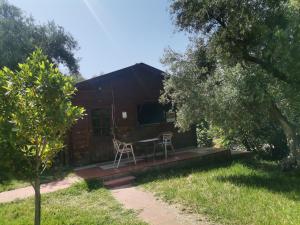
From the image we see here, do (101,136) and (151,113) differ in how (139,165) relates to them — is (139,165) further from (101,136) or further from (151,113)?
(151,113)

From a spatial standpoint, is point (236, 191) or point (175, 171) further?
point (175, 171)

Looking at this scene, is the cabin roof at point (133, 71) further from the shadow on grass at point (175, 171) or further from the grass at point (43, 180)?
the shadow on grass at point (175, 171)

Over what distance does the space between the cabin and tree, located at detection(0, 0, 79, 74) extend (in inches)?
255

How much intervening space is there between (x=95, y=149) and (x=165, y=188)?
4485 mm

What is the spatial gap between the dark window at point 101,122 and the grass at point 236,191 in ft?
10.00

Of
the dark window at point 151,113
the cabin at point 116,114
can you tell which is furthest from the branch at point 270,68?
the dark window at point 151,113

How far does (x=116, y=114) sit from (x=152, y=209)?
586 centimetres

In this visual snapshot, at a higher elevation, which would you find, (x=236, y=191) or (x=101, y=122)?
(x=101, y=122)

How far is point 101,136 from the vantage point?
10508 millimetres

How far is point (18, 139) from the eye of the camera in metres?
3.32

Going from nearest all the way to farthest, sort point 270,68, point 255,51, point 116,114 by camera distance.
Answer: point 270,68 < point 255,51 < point 116,114

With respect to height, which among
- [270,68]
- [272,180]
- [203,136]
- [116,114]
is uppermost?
[270,68]

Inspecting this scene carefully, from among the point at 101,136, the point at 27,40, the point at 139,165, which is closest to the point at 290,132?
the point at 139,165

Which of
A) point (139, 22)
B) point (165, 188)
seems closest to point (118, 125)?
point (165, 188)
